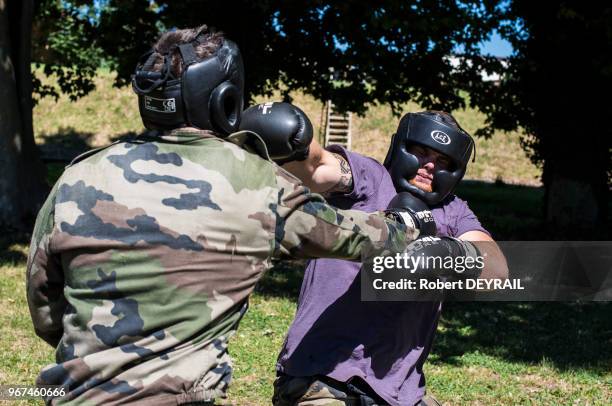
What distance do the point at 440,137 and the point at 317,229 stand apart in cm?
132

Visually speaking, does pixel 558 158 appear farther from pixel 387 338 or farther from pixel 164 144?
pixel 164 144

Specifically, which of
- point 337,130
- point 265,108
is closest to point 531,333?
point 265,108

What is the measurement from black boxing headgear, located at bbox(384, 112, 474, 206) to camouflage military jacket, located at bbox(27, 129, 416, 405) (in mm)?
1361

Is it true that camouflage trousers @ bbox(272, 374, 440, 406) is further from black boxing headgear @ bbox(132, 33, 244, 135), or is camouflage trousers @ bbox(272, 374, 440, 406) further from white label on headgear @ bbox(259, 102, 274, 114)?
black boxing headgear @ bbox(132, 33, 244, 135)

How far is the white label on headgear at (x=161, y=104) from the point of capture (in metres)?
2.87

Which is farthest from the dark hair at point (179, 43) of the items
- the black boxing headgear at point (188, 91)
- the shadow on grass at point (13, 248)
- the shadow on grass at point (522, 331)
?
the shadow on grass at point (13, 248)

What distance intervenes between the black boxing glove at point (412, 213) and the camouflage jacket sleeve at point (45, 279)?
143 centimetres

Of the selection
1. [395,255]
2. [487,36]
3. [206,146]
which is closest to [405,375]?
[395,255]

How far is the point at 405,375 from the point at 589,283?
9.53 meters

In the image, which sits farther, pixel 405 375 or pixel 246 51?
pixel 246 51

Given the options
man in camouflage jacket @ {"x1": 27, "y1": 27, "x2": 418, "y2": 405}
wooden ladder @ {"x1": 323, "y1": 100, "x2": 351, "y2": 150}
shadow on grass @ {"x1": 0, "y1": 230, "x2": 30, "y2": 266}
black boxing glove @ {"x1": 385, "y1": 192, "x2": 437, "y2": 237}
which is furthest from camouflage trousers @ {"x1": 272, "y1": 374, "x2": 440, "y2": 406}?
wooden ladder @ {"x1": 323, "y1": 100, "x2": 351, "y2": 150}

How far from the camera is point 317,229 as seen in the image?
2.97 m

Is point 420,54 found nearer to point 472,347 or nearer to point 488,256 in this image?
point 472,347

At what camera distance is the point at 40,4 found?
1772 centimetres
